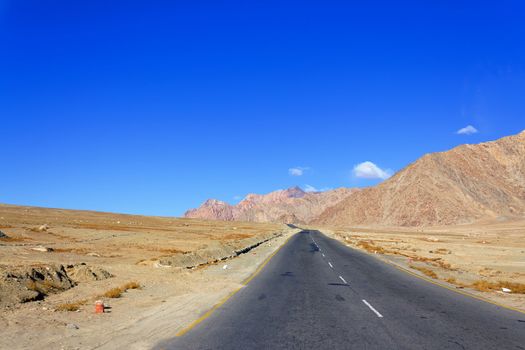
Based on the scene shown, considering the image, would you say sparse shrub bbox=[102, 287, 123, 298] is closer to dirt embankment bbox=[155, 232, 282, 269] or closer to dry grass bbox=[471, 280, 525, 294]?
dirt embankment bbox=[155, 232, 282, 269]

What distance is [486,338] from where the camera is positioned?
386 inches

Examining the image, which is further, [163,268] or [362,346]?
[163,268]

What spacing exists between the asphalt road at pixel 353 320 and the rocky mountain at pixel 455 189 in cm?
13126

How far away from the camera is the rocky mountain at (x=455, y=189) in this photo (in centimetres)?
14075

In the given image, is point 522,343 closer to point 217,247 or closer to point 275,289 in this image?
point 275,289

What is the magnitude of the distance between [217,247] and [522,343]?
94.5 ft

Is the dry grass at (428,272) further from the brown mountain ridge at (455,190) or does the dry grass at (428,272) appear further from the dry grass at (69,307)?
the brown mountain ridge at (455,190)

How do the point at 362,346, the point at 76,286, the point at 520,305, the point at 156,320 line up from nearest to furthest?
the point at 362,346 < the point at 156,320 < the point at 520,305 < the point at 76,286

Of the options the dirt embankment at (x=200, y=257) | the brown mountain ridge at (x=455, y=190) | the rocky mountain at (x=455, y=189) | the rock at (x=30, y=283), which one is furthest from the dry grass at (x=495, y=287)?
the rocky mountain at (x=455, y=189)

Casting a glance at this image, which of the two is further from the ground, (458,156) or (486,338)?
(458,156)

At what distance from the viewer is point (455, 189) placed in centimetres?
14825

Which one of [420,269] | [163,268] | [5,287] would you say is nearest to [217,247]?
[163,268]

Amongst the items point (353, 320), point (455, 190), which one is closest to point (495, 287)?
point (353, 320)

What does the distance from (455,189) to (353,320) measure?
150m
